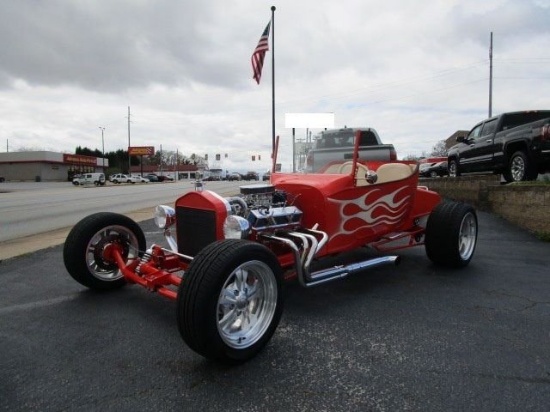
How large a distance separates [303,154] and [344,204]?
1228 millimetres

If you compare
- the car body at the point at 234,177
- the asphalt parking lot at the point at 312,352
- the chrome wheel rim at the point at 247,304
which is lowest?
the asphalt parking lot at the point at 312,352

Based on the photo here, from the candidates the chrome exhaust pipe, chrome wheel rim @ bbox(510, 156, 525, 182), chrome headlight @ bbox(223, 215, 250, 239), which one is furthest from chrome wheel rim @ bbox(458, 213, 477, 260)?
chrome wheel rim @ bbox(510, 156, 525, 182)

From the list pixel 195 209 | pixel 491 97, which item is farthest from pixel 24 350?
pixel 491 97

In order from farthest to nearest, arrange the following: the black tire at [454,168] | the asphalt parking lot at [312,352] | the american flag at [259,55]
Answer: the american flag at [259,55] < the black tire at [454,168] < the asphalt parking lot at [312,352]

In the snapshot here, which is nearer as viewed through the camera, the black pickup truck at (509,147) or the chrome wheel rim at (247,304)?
the chrome wheel rim at (247,304)

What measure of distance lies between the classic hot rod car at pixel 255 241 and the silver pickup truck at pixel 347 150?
117mm

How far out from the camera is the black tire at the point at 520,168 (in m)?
9.38

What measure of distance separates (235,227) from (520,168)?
8426mm

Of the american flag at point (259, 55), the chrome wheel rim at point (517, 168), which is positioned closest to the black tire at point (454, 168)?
the chrome wheel rim at point (517, 168)

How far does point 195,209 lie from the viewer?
4277 mm

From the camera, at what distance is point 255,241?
13.6ft

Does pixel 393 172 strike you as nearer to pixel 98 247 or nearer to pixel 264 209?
pixel 264 209

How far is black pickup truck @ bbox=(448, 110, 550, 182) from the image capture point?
8.88m

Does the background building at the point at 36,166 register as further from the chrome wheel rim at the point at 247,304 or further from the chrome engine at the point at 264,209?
the chrome wheel rim at the point at 247,304
